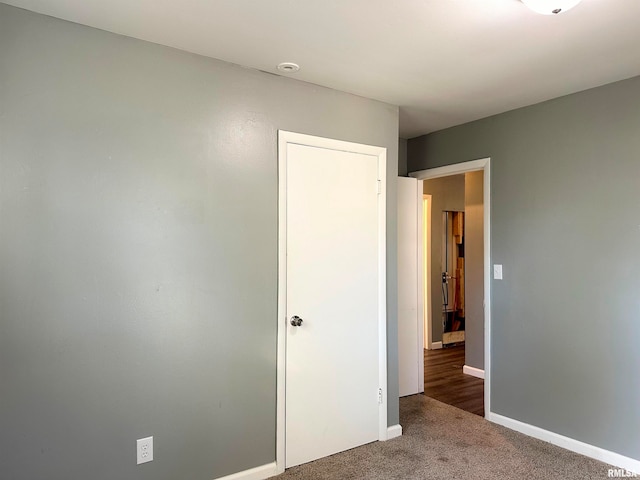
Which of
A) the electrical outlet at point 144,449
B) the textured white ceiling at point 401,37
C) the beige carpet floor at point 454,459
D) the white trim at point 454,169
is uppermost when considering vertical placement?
the textured white ceiling at point 401,37

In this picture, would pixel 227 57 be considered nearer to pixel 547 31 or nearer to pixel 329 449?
pixel 547 31

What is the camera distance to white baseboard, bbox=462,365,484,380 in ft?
15.3

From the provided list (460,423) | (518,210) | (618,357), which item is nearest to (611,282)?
(618,357)

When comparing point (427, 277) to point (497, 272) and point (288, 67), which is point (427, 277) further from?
point (288, 67)

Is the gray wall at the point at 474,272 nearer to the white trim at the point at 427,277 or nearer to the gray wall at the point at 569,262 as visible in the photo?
the white trim at the point at 427,277

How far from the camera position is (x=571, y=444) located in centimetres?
296

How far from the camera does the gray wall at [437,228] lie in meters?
5.99

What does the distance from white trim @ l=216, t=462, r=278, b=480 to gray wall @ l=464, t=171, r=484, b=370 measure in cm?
294

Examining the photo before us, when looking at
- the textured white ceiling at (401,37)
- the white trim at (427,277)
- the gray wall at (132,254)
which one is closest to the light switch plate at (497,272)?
the textured white ceiling at (401,37)

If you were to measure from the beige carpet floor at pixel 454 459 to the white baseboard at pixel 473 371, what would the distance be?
Answer: 4.35 feet

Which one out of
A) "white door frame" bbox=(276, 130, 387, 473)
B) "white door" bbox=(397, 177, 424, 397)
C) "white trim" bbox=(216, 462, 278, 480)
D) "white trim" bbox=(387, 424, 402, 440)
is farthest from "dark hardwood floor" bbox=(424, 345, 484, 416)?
"white trim" bbox=(216, 462, 278, 480)

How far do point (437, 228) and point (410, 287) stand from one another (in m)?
2.21

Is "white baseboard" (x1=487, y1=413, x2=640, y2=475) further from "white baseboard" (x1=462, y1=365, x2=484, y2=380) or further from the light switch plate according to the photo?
"white baseboard" (x1=462, y1=365, x2=484, y2=380)

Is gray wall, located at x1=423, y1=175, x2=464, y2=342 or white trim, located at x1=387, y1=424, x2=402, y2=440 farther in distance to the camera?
gray wall, located at x1=423, y1=175, x2=464, y2=342
